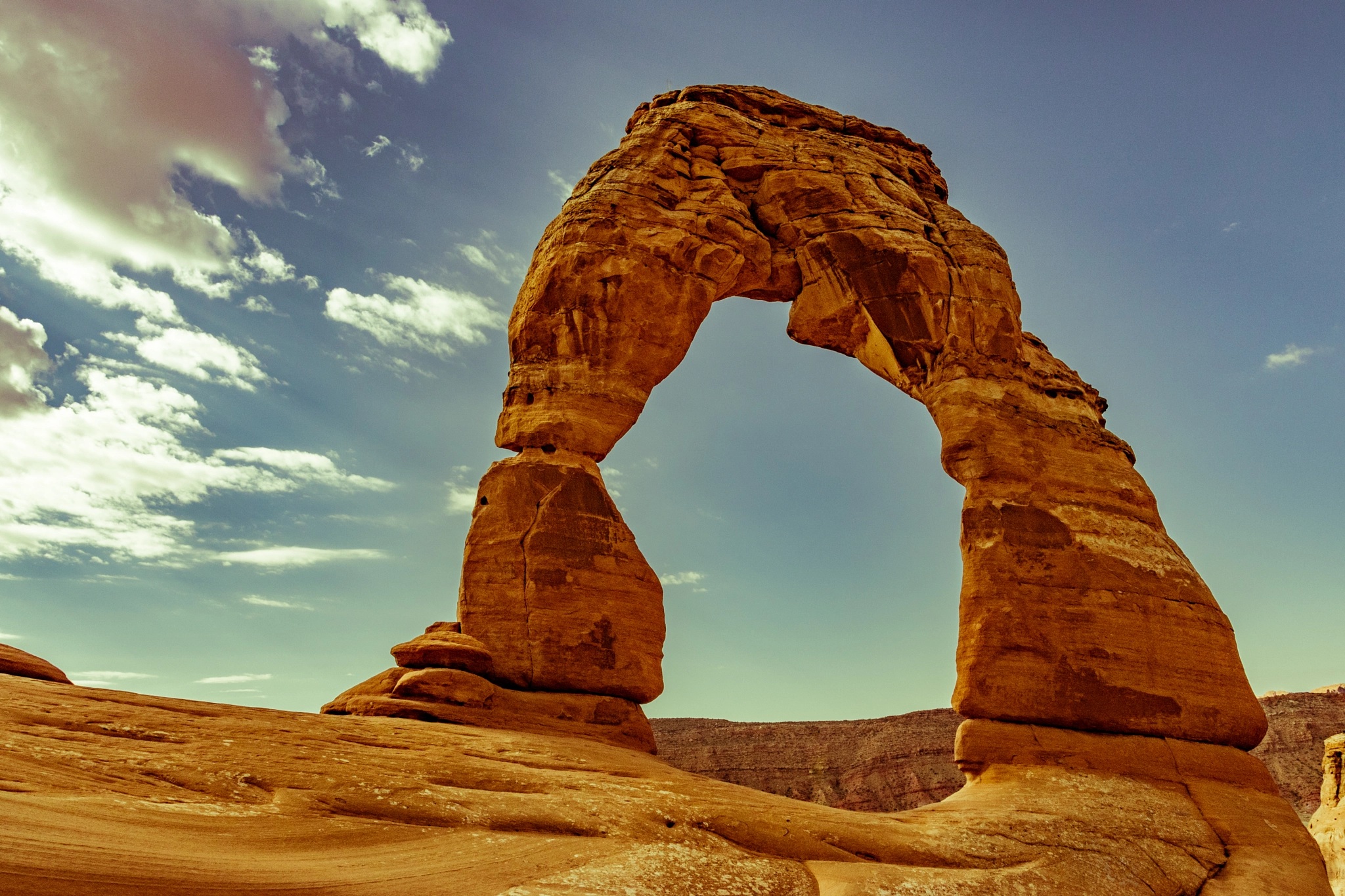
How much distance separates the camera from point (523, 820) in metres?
6.23

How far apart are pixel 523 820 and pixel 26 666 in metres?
4.96

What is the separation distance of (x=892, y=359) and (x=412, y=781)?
31.7 ft

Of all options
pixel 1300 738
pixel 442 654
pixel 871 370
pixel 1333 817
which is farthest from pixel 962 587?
pixel 1300 738

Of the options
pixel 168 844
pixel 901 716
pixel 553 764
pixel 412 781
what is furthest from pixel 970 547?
pixel 901 716

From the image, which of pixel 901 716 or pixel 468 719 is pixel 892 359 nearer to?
pixel 468 719

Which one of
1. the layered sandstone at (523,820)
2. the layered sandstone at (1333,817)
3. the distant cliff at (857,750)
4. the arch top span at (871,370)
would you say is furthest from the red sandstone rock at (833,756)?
the layered sandstone at (523,820)

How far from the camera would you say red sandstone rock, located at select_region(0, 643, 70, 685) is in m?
7.64

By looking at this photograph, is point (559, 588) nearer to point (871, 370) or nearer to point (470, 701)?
point (470, 701)

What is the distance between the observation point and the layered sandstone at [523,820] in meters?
4.85

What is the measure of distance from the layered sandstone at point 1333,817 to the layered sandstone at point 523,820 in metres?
5.63

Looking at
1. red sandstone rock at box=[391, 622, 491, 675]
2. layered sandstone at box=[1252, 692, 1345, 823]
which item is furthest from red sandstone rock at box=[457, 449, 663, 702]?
layered sandstone at box=[1252, 692, 1345, 823]

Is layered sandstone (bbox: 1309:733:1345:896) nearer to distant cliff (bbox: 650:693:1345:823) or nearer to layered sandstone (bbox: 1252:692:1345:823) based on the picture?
layered sandstone (bbox: 1252:692:1345:823)

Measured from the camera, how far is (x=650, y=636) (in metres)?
11.1

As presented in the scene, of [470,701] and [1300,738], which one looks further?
[1300,738]
